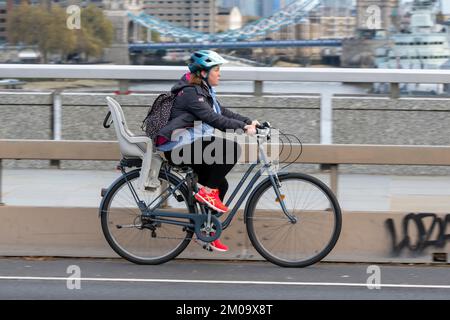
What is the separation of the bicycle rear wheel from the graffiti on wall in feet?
5.70

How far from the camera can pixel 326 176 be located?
8.55 m

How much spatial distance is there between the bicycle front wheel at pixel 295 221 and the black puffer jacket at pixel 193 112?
608 millimetres

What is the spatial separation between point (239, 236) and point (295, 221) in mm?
573

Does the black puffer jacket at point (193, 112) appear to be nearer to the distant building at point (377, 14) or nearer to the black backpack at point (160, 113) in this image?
the black backpack at point (160, 113)

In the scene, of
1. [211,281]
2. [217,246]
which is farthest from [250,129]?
[211,281]

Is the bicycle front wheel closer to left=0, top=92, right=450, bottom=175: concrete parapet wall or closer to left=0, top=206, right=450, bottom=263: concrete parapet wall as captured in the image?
left=0, top=206, right=450, bottom=263: concrete parapet wall

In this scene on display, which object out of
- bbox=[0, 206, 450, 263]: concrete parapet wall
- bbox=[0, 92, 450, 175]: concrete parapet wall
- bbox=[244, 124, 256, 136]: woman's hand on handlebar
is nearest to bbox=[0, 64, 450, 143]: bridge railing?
bbox=[0, 92, 450, 175]: concrete parapet wall

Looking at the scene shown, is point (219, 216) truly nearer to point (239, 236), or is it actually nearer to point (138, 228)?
point (239, 236)

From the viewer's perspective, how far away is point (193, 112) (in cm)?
788

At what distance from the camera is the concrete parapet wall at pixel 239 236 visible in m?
8.36

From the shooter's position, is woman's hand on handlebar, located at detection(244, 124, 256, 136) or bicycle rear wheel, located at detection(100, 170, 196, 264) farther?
bicycle rear wheel, located at detection(100, 170, 196, 264)

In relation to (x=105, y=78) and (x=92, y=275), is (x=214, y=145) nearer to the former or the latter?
(x=92, y=275)

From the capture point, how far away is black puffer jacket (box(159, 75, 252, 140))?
25.6ft

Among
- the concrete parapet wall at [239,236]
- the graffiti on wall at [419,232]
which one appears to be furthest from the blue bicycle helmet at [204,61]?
the graffiti on wall at [419,232]
